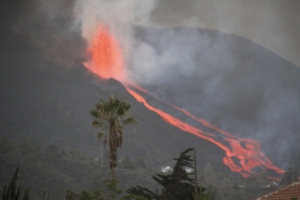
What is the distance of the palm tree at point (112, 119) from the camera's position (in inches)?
1641

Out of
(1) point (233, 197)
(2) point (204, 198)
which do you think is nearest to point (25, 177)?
(1) point (233, 197)

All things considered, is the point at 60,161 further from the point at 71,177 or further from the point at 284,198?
the point at 284,198

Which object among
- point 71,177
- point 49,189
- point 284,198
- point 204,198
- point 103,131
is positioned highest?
point 71,177

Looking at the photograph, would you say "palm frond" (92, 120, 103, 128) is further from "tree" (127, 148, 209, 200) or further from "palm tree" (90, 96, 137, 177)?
"tree" (127, 148, 209, 200)

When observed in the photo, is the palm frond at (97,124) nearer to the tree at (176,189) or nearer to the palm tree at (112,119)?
the palm tree at (112,119)

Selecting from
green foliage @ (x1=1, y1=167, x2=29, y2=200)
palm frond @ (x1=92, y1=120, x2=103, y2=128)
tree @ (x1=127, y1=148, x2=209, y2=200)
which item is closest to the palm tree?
palm frond @ (x1=92, y1=120, x2=103, y2=128)

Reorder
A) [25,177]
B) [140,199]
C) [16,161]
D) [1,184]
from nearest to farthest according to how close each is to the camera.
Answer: [140,199] < [1,184] < [25,177] < [16,161]

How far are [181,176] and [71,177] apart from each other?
145m

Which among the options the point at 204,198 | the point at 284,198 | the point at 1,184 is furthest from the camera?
the point at 1,184

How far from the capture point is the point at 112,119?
42156 millimetres

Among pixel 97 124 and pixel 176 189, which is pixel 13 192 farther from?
pixel 176 189

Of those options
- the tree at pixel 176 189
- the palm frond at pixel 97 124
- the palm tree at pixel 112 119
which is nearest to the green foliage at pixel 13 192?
the palm tree at pixel 112 119

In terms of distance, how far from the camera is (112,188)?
1665 inches

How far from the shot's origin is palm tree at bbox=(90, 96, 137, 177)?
41.7 meters
